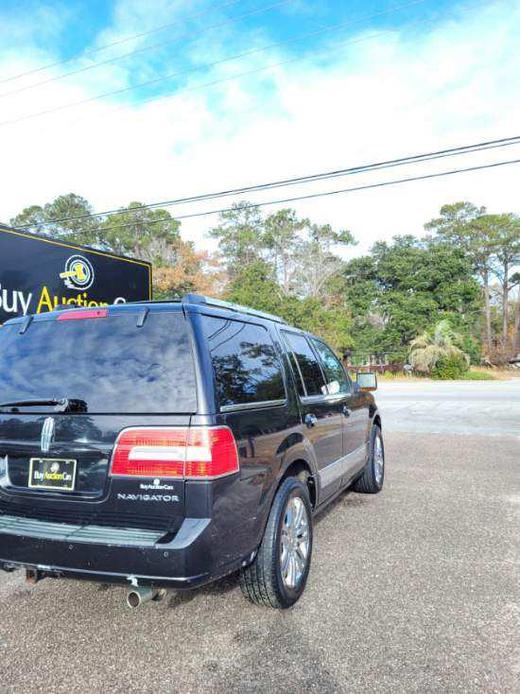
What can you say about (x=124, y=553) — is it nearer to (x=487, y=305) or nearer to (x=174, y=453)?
(x=174, y=453)

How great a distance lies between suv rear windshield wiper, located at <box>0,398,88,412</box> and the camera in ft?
9.02

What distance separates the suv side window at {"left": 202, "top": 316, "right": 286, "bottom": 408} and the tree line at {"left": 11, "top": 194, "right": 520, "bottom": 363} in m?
34.1

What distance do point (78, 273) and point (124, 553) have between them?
24.7 feet

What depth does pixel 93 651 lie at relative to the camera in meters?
2.75

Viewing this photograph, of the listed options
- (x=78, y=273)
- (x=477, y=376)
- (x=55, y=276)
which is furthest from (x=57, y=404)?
(x=477, y=376)

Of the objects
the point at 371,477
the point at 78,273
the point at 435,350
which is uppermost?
the point at 78,273

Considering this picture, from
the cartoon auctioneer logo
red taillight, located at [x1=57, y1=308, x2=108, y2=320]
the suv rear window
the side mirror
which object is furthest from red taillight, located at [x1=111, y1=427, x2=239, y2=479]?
the cartoon auctioneer logo

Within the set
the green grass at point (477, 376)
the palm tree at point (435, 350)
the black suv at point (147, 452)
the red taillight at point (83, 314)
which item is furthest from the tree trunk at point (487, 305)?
the red taillight at point (83, 314)

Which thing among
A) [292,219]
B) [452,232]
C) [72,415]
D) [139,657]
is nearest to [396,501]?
[139,657]

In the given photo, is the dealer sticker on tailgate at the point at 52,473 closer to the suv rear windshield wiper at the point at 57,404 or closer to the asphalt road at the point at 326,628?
the suv rear windshield wiper at the point at 57,404

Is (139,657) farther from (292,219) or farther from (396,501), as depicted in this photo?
(292,219)

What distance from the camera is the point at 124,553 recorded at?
2453 millimetres

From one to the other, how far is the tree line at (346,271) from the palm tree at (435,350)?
143 cm

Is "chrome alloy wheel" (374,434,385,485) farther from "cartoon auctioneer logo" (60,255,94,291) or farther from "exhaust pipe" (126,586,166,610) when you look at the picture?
"cartoon auctioneer logo" (60,255,94,291)
